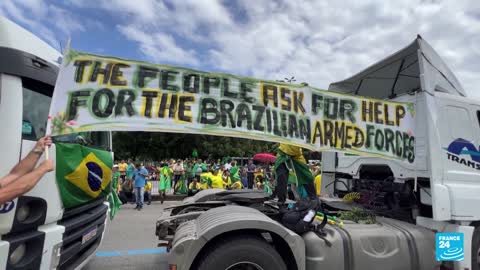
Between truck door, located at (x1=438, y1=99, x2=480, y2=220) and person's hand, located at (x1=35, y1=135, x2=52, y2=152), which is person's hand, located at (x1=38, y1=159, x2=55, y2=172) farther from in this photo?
truck door, located at (x1=438, y1=99, x2=480, y2=220)

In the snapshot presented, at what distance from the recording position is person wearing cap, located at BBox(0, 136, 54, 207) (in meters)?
2.11

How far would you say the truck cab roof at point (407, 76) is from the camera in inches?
156

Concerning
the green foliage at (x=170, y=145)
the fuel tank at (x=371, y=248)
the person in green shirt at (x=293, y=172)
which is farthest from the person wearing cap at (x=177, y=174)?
the green foliage at (x=170, y=145)

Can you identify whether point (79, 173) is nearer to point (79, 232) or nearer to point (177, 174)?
point (79, 232)

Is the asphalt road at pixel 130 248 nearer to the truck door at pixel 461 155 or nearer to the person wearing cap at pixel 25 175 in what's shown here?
the person wearing cap at pixel 25 175

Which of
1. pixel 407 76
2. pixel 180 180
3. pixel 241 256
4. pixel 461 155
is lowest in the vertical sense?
pixel 241 256

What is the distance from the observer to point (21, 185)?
2.15 meters

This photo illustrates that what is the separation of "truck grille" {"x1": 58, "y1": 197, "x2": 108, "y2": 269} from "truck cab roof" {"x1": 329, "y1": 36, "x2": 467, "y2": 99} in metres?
3.81

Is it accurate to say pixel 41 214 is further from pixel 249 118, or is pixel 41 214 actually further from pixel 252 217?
pixel 249 118

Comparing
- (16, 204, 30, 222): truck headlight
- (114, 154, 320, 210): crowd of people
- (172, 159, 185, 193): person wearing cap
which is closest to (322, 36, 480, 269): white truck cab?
(16, 204, 30, 222): truck headlight

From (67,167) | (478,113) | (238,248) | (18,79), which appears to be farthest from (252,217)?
(478,113)

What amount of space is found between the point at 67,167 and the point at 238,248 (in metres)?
1.58

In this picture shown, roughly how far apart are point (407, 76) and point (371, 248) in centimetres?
266

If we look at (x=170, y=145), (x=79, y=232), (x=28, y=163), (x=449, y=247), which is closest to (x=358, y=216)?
(x=449, y=247)
